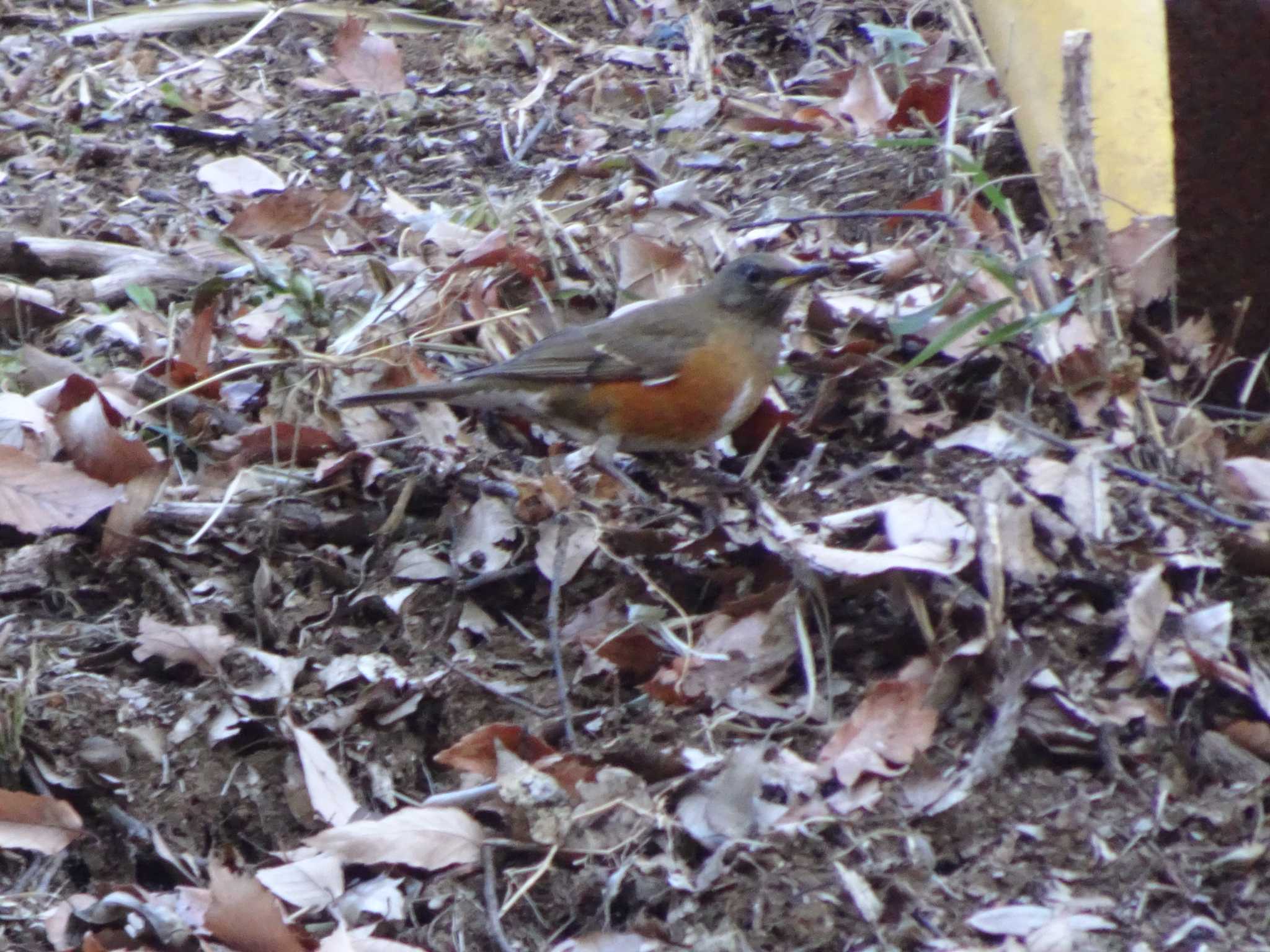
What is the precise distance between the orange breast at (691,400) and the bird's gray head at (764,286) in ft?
0.65

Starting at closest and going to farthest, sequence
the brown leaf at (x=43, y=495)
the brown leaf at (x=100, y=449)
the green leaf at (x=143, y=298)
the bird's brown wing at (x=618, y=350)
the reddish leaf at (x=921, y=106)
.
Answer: the brown leaf at (x=43, y=495), the brown leaf at (x=100, y=449), the bird's brown wing at (x=618, y=350), the green leaf at (x=143, y=298), the reddish leaf at (x=921, y=106)

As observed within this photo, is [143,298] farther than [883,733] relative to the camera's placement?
Yes

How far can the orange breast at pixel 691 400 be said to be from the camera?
14.0 ft

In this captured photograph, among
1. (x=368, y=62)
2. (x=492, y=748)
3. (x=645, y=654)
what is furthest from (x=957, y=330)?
(x=368, y=62)

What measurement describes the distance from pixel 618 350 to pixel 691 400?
32 cm

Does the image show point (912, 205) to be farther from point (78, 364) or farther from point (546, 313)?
point (78, 364)

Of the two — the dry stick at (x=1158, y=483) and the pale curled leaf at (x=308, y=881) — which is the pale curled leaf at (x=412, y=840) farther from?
the dry stick at (x=1158, y=483)

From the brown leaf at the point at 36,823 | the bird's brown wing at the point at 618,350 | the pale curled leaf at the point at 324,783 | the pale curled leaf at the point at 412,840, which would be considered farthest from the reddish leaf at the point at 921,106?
the brown leaf at the point at 36,823

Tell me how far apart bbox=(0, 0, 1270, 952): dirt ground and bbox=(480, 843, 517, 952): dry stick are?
24 millimetres

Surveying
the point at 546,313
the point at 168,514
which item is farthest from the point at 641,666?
the point at 546,313

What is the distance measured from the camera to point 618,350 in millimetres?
4492

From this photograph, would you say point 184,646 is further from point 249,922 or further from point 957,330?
point 957,330

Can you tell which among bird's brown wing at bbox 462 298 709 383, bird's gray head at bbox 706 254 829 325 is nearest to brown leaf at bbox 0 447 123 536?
bird's brown wing at bbox 462 298 709 383

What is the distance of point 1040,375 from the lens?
13.1 feet
